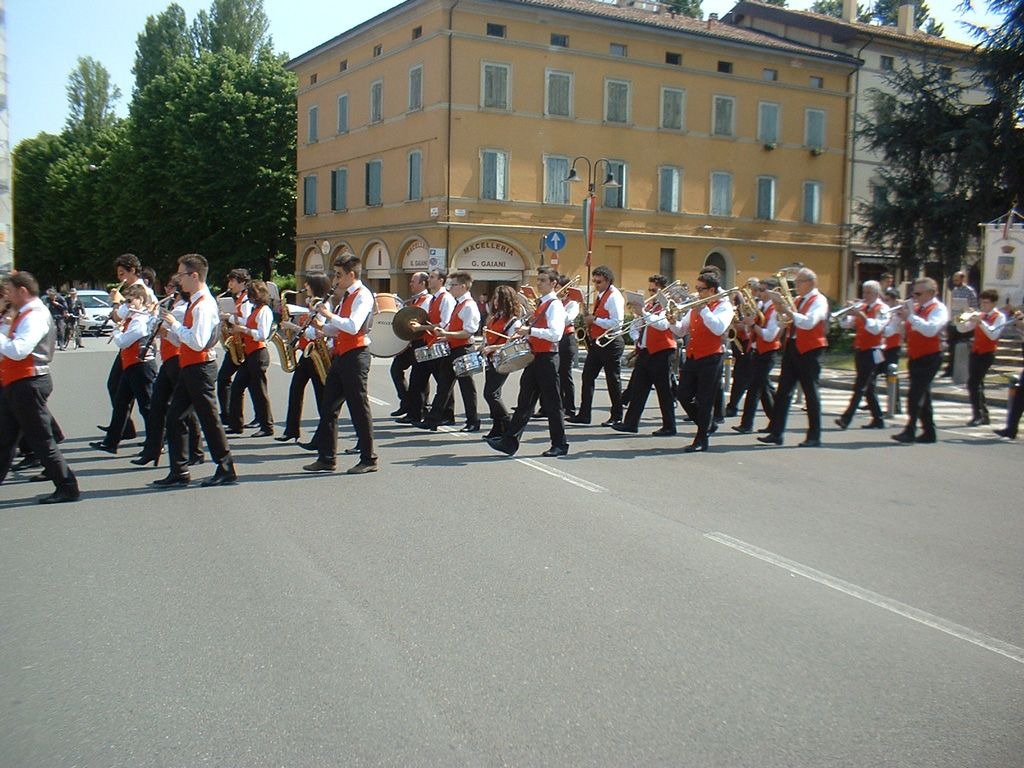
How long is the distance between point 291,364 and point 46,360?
15.7ft

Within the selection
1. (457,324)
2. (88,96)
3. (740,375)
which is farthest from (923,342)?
(88,96)

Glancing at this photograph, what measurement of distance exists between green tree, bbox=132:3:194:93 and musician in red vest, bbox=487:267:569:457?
63265 mm

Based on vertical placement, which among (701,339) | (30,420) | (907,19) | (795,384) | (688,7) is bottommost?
(30,420)

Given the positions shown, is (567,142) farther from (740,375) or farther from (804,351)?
(804,351)

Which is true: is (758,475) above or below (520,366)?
below

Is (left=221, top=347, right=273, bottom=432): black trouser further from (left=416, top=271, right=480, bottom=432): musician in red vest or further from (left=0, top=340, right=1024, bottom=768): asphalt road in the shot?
(left=0, top=340, right=1024, bottom=768): asphalt road

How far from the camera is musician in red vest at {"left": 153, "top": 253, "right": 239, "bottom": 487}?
8.18 metres

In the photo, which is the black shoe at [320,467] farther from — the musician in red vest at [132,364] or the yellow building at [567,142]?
the yellow building at [567,142]

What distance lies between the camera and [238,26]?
211 ft

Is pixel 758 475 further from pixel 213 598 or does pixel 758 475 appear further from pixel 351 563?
pixel 213 598

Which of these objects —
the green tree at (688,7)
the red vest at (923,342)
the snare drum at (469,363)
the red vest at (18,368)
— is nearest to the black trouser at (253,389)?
the snare drum at (469,363)

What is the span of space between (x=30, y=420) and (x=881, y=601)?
6.03 meters

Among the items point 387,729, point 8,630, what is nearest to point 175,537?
point 8,630

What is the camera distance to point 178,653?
4613 mm
